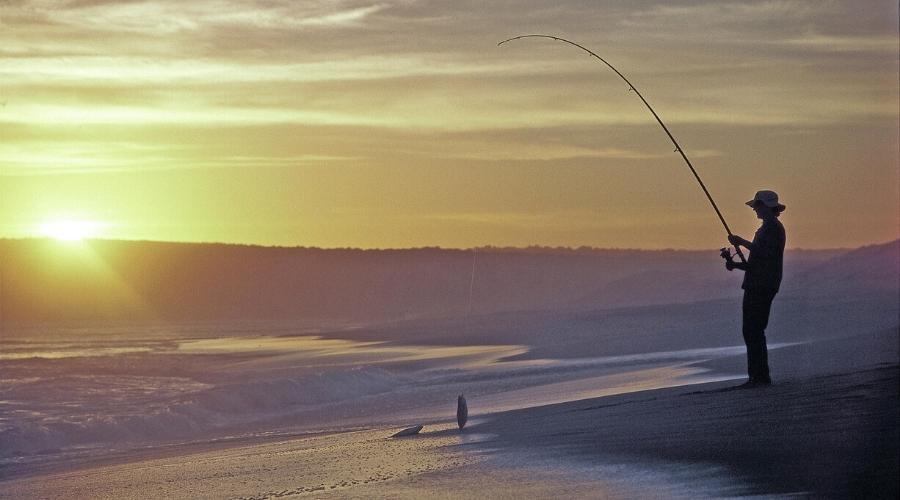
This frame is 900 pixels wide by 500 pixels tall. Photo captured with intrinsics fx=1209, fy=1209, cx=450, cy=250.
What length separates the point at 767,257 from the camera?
8977 mm

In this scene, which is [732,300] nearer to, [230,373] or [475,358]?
[475,358]

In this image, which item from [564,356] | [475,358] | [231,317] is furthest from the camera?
[231,317]

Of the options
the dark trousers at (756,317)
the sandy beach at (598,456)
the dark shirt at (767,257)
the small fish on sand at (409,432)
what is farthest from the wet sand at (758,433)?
the dark shirt at (767,257)

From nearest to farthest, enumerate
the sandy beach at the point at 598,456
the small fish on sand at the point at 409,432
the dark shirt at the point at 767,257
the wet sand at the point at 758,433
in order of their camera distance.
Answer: the wet sand at the point at 758,433 → the sandy beach at the point at 598,456 → the dark shirt at the point at 767,257 → the small fish on sand at the point at 409,432

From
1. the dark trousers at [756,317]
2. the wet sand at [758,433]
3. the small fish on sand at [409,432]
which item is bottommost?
the small fish on sand at [409,432]

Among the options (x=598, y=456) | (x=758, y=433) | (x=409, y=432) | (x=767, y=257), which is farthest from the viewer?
(x=409, y=432)

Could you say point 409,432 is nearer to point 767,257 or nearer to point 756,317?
point 756,317

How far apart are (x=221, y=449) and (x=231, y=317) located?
2059 inches

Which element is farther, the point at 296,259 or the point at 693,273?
the point at 296,259

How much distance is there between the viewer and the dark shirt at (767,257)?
895cm

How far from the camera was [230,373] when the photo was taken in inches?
845

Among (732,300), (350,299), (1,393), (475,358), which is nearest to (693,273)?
(350,299)

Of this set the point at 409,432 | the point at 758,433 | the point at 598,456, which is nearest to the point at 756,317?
the point at 758,433

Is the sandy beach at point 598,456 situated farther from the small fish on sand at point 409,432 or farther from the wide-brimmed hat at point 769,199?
the wide-brimmed hat at point 769,199
